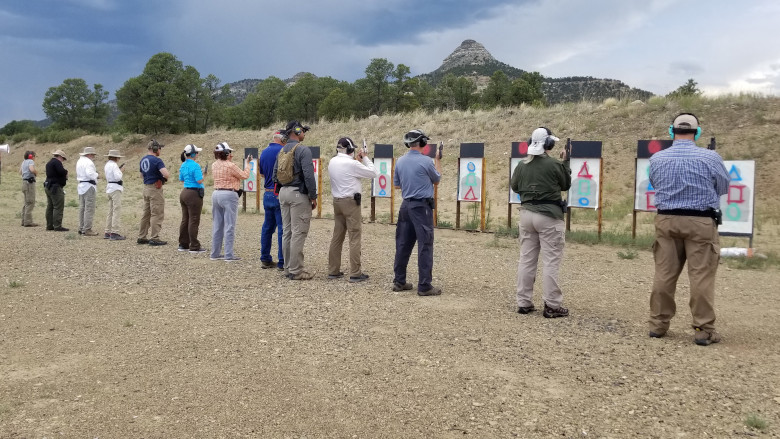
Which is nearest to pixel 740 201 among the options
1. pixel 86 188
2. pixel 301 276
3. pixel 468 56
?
pixel 301 276

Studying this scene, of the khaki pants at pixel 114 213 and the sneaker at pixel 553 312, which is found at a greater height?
the khaki pants at pixel 114 213

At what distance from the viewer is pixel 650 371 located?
4445 mm

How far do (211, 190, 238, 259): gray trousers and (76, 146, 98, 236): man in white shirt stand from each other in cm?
381

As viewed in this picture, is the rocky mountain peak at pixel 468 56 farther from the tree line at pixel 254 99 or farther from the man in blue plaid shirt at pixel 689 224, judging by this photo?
the man in blue plaid shirt at pixel 689 224

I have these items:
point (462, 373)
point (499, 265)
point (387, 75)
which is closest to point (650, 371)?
point (462, 373)

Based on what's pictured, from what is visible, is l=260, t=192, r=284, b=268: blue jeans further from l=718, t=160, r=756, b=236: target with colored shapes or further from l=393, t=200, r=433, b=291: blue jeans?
l=718, t=160, r=756, b=236: target with colored shapes

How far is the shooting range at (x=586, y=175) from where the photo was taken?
38.3 ft

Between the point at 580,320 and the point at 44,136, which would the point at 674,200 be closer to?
the point at 580,320

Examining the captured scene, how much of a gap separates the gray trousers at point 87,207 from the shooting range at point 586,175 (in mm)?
9340

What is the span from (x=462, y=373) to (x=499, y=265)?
193 inches

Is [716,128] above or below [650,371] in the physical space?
above

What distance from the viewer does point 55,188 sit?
1224cm

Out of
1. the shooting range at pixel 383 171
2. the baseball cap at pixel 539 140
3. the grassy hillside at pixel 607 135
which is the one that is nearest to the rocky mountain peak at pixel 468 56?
the grassy hillside at pixel 607 135

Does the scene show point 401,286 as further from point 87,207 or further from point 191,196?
point 87,207
